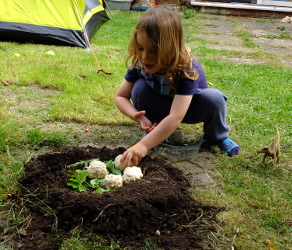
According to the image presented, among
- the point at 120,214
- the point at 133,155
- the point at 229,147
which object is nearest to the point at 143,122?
the point at 133,155

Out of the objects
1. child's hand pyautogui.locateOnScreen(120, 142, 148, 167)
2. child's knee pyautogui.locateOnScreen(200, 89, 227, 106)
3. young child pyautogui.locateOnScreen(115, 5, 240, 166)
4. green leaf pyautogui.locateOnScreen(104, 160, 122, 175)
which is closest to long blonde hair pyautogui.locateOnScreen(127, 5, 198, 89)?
young child pyautogui.locateOnScreen(115, 5, 240, 166)

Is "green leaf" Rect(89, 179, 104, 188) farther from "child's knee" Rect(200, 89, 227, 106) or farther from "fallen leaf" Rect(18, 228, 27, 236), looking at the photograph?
"child's knee" Rect(200, 89, 227, 106)

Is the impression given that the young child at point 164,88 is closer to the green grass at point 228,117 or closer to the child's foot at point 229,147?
the child's foot at point 229,147

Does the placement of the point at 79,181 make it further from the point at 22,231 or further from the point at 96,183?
the point at 22,231

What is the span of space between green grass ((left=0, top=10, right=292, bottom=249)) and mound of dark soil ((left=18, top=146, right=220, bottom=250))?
0.07 meters

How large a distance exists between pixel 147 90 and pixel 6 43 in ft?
12.4

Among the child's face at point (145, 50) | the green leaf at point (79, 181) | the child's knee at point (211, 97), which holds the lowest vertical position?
the green leaf at point (79, 181)

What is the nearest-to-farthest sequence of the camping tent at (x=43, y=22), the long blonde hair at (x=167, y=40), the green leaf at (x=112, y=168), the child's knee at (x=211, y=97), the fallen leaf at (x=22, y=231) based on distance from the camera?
the fallen leaf at (x=22, y=231) < the long blonde hair at (x=167, y=40) < the green leaf at (x=112, y=168) < the child's knee at (x=211, y=97) < the camping tent at (x=43, y=22)

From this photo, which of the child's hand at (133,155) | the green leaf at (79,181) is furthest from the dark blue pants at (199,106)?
the green leaf at (79,181)

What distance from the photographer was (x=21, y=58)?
4.85 metres

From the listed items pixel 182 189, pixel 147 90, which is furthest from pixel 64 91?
pixel 182 189

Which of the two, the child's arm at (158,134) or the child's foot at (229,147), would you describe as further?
the child's foot at (229,147)

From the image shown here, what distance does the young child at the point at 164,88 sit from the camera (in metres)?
2.10

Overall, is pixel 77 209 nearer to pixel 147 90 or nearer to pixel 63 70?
pixel 147 90
